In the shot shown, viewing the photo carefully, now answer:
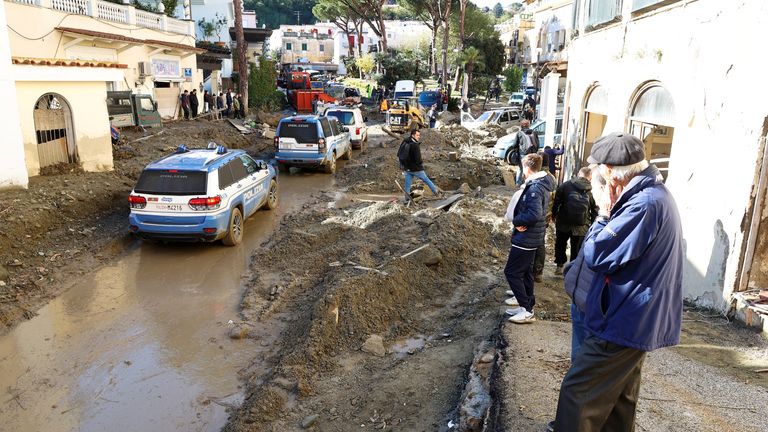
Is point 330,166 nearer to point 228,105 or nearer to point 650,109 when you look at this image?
point 650,109

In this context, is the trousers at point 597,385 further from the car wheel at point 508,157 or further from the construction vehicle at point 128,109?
the construction vehicle at point 128,109

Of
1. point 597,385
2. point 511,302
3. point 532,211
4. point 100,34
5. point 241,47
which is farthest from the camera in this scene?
point 241,47

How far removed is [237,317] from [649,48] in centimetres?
744

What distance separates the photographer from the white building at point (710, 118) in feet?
19.1

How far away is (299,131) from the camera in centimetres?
1686

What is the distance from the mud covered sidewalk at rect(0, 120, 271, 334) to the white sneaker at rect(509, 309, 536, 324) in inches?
255

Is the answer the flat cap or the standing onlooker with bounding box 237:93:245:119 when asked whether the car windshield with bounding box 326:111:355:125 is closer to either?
the standing onlooker with bounding box 237:93:245:119

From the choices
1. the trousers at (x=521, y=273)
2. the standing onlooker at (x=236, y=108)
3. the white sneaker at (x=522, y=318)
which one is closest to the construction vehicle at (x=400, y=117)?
the standing onlooker at (x=236, y=108)

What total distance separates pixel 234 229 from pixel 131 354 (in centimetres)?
418

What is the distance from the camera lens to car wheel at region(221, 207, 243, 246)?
10.2 meters

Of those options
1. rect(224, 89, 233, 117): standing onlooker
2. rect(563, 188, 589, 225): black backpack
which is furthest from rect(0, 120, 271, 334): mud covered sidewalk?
rect(224, 89, 233, 117): standing onlooker

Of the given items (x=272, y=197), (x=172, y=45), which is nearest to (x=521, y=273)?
(x=272, y=197)

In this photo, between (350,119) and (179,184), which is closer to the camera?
(179,184)

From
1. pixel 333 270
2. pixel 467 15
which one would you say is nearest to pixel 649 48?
pixel 333 270
